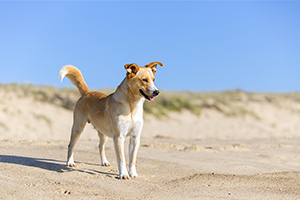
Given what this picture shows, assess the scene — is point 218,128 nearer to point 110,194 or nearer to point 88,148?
point 88,148

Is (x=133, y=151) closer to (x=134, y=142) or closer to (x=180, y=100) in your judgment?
(x=134, y=142)

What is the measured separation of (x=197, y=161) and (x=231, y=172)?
1045 millimetres

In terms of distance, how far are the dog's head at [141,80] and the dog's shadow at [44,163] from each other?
1.50 metres

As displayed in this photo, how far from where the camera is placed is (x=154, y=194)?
16.3 ft

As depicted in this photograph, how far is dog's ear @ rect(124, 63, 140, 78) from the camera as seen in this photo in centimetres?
552

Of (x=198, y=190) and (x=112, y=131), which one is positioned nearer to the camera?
(x=198, y=190)

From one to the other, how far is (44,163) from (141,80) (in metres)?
2.63

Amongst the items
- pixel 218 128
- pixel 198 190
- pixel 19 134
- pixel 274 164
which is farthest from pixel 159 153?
pixel 218 128

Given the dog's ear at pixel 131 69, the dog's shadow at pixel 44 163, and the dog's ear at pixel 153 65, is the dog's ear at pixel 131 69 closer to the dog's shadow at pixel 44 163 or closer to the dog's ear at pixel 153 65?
the dog's ear at pixel 153 65

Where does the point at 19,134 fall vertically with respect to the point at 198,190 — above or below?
below

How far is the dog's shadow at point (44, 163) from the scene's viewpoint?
20.2 feet

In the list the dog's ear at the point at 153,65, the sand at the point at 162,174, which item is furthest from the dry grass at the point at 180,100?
the dog's ear at the point at 153,65

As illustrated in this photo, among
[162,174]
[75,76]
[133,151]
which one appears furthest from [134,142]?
[75,76]

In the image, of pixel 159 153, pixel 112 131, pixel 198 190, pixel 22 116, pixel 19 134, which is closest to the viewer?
pixel 198 190
